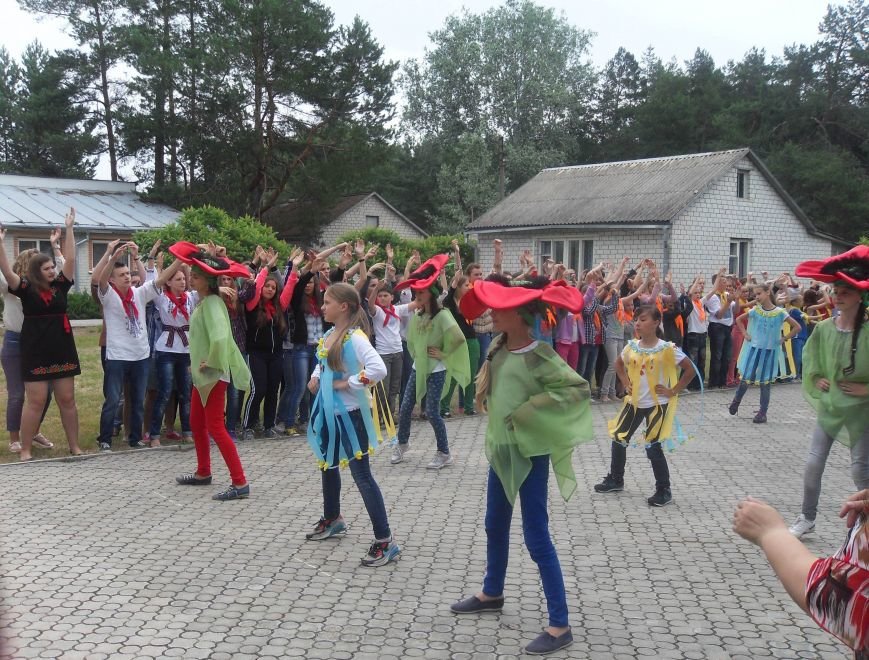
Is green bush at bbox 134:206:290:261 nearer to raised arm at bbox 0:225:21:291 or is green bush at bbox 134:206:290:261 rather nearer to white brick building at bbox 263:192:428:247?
raised arm at bbox 0:225:21:291

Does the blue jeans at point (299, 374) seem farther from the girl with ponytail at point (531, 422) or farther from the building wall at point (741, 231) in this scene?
the building wall at point (741, 231)

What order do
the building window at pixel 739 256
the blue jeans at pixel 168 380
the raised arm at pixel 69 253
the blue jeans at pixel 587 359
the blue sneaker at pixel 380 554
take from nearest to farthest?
the blue sneaker at pixel 380 554
the raised arm at pixel 69 253
the blue jeans at pixel 168 380
the blue jeans at pixel 587 359
the building window at pixel 739 256

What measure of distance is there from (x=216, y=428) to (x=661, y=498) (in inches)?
157

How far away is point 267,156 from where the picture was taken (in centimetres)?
3516

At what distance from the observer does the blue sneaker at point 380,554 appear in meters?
5.86

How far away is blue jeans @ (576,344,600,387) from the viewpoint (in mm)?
14047

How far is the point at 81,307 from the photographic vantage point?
27547 mm

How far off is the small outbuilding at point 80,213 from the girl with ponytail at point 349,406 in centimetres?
2600

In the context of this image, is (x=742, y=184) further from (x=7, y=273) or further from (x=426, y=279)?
(x=7, y=273)

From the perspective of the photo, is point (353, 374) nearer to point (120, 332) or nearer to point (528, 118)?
point (120, 332)

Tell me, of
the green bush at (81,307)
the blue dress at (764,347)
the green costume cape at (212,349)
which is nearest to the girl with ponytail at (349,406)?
the green costume cape at (212,349)

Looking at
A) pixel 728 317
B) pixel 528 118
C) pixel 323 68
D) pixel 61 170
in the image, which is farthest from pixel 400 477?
pixel 528 118

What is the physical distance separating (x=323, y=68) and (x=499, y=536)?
31.6 m

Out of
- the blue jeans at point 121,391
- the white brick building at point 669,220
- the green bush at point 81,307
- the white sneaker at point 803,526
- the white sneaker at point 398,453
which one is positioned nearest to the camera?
the white sneaker at point 803,526
